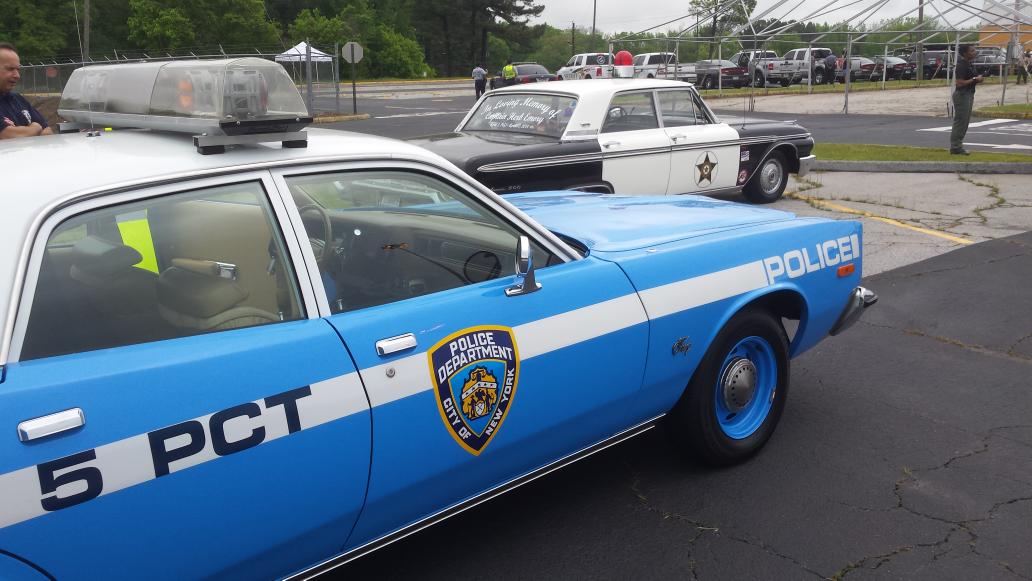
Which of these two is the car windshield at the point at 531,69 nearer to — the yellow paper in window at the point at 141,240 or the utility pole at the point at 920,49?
the utility pole at the point at 920,49

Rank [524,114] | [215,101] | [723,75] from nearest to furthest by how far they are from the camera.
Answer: [215,101], [524,114], [723,75]

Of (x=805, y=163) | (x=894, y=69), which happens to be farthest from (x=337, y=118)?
Answer: (x=894, y=69)

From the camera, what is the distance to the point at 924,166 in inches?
484

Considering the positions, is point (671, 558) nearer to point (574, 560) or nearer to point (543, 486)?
point (574, 560)

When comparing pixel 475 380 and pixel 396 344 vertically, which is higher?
pixel 396 344

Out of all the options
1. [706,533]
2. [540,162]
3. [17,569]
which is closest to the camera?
[17,569]

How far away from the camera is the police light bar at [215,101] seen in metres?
2.37

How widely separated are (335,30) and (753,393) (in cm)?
6583

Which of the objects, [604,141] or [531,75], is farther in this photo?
[531,75]

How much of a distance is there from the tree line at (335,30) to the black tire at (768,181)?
22.2m

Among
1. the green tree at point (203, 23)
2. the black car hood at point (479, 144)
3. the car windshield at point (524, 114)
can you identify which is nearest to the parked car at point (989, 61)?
the car windshield at point (524, 114)

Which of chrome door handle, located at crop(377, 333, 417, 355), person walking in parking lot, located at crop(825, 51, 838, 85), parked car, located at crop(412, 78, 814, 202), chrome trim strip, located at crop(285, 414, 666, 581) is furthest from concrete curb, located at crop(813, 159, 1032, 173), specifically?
person walking in parking lot, located at crop(825, 51, 838, 85)

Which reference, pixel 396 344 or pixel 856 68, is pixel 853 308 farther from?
pixel 856 68

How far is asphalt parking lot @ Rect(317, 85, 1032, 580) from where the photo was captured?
3.04 m
